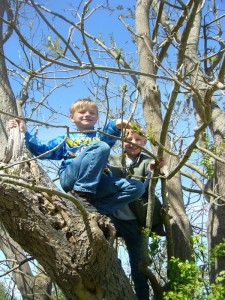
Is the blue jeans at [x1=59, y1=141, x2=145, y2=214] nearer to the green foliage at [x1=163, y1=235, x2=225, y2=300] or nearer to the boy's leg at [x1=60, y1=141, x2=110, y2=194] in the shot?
the boy's leg at [x1=60, y1=141, x2=110, y2=194]

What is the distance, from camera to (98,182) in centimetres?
341

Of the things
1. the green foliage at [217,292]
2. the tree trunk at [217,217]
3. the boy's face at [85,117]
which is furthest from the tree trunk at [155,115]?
the green foliage at [217,292]

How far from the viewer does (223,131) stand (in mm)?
4312

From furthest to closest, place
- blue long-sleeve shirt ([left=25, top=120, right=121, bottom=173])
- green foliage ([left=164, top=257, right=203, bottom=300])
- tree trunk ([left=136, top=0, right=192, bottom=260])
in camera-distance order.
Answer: tree trunk ([left=136, top=0, right=192, bottom=260])
blue long-sleeve shirt ([left=25, top=120, right=121, bottom=173])
green foliage ([left=164, top=257, right=203, bottom=300])

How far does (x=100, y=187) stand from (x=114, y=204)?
17cm

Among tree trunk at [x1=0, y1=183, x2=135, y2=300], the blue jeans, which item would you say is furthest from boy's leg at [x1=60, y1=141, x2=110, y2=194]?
tree trunk at [x1=0, y1=183, x2=135, y2=300]

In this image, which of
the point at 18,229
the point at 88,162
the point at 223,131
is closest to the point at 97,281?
the point at 18,229

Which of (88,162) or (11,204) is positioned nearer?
(11,204)

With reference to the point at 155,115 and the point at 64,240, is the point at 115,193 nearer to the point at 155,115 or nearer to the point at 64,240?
the point at 64,240

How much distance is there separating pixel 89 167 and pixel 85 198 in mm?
251

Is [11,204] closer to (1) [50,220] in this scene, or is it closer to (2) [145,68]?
(1) [50,220]

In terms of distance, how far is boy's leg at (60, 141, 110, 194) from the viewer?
3377mm

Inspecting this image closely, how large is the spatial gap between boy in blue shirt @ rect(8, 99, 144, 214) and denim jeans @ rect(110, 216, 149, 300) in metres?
0.34

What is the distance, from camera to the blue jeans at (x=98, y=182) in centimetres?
338
